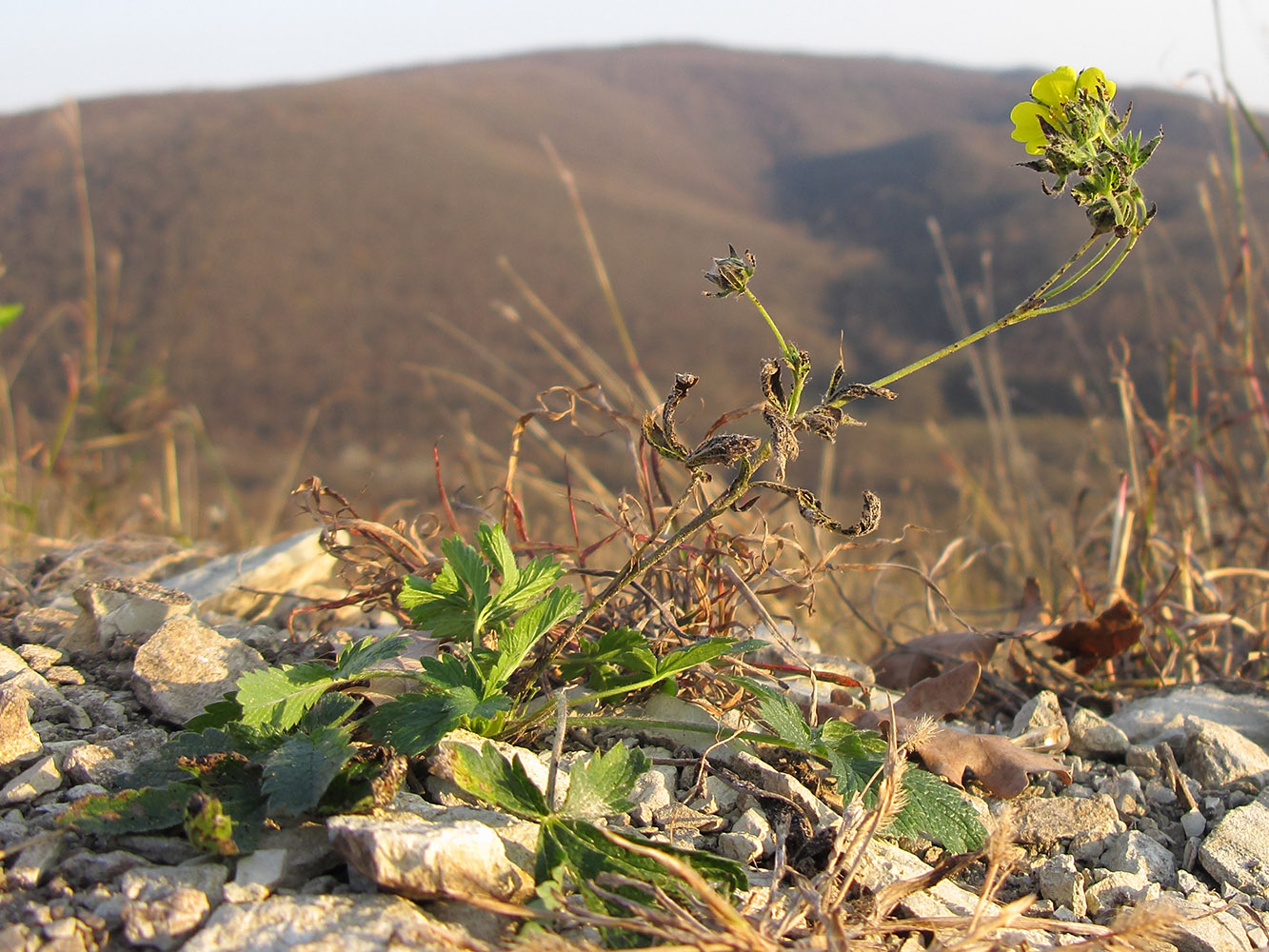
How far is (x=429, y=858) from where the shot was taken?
0.89 metres

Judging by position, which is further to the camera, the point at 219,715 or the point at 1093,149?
the point at 219,715

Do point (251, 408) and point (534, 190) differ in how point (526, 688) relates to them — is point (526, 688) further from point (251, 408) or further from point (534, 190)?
point (534, 190)

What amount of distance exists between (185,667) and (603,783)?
60 cm

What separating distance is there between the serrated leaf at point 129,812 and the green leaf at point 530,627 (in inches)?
13.1

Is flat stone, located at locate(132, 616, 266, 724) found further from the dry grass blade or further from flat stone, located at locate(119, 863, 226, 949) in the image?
the dry grass blade

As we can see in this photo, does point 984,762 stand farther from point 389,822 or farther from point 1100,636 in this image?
point 389,822

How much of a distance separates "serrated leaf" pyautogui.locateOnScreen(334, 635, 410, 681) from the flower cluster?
0.85m

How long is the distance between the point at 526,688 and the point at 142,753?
17.6 inches

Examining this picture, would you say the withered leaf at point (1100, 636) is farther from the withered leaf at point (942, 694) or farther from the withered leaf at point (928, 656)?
the withered leaf at point (942, 694)

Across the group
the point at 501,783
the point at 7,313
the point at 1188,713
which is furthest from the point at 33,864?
the point at 7,313

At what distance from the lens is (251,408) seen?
12.5 m

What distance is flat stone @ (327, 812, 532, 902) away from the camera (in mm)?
882

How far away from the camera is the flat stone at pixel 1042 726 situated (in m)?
1.41

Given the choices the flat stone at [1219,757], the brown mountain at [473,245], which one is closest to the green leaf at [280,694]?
the flat stone at [1219,757]
